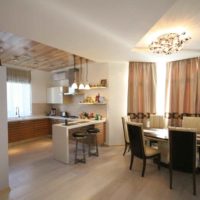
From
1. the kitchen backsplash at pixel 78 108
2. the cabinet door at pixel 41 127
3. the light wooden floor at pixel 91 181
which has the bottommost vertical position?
the light wooden floor at pixel 91 181

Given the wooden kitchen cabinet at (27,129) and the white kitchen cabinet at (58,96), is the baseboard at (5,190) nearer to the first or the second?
the wooden kitchen cabinet at (27,129)

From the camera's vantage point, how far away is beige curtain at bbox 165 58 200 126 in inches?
173

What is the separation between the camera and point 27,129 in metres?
5.35

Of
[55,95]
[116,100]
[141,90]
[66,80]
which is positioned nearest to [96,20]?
[116,100]

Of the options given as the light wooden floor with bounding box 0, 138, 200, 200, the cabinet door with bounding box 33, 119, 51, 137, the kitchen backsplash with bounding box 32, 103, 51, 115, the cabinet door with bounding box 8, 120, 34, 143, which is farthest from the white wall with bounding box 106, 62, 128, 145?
the kitchen backsplash with bounding box 32, 103, 51, 115

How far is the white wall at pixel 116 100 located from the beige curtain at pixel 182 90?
128 cm

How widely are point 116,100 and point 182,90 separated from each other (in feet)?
6.22

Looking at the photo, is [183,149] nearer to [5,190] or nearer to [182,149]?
[182,149]

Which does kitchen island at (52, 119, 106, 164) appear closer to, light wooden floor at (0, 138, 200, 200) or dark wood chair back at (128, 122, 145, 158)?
light wooden floor at (0, 138, 200, 200)

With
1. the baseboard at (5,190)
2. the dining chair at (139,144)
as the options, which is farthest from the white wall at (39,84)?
the dining chair at (139,144)

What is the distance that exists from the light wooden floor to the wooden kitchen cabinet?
3.89 feet

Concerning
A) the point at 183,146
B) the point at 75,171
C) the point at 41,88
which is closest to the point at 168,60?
the point at 183,146

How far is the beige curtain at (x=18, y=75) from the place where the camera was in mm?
5309

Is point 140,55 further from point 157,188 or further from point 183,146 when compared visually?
point 157,188
